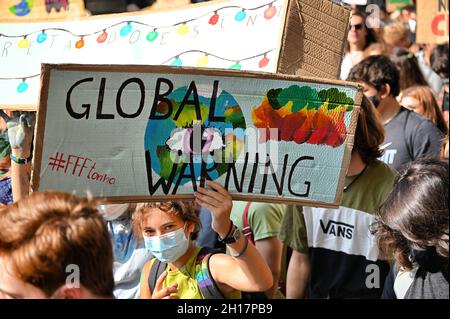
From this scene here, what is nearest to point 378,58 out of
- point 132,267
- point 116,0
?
point 116,0

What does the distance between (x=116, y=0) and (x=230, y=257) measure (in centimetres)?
266

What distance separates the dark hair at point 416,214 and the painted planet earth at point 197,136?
54cm

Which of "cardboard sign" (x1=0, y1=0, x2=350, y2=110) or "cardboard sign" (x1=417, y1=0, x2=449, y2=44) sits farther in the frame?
"cardboard sign" (x1=417, y1=0, x2=449, y2=44)

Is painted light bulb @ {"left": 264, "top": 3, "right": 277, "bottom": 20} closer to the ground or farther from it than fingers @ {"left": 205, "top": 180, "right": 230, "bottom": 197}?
farther from it

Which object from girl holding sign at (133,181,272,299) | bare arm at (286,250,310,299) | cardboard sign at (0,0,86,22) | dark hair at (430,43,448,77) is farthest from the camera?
dark hair at (430,43,448,77)

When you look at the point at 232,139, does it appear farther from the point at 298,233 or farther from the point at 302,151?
the point at 298,233

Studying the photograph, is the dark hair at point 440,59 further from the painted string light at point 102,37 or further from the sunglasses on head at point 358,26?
the painted string light at point 102,37

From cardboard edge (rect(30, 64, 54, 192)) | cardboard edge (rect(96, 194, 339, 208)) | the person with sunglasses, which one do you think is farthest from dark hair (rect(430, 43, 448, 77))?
cardboard edge (rect(30, 64, 54, 192))

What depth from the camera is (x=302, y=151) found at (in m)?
3.11

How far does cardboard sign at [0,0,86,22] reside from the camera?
12.4ft

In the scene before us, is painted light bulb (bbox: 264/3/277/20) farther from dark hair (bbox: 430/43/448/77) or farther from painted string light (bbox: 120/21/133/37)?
dark hair (bbox: 430/43/448/77)

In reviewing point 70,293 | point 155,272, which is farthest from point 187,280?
point 70,293

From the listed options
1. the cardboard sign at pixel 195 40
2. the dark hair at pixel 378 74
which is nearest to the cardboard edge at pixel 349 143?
the cardboard sign at pixel 195 40

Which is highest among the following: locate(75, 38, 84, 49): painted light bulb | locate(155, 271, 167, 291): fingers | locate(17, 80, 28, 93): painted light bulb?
locate(75, 38, 84, 49): painted light bulb
